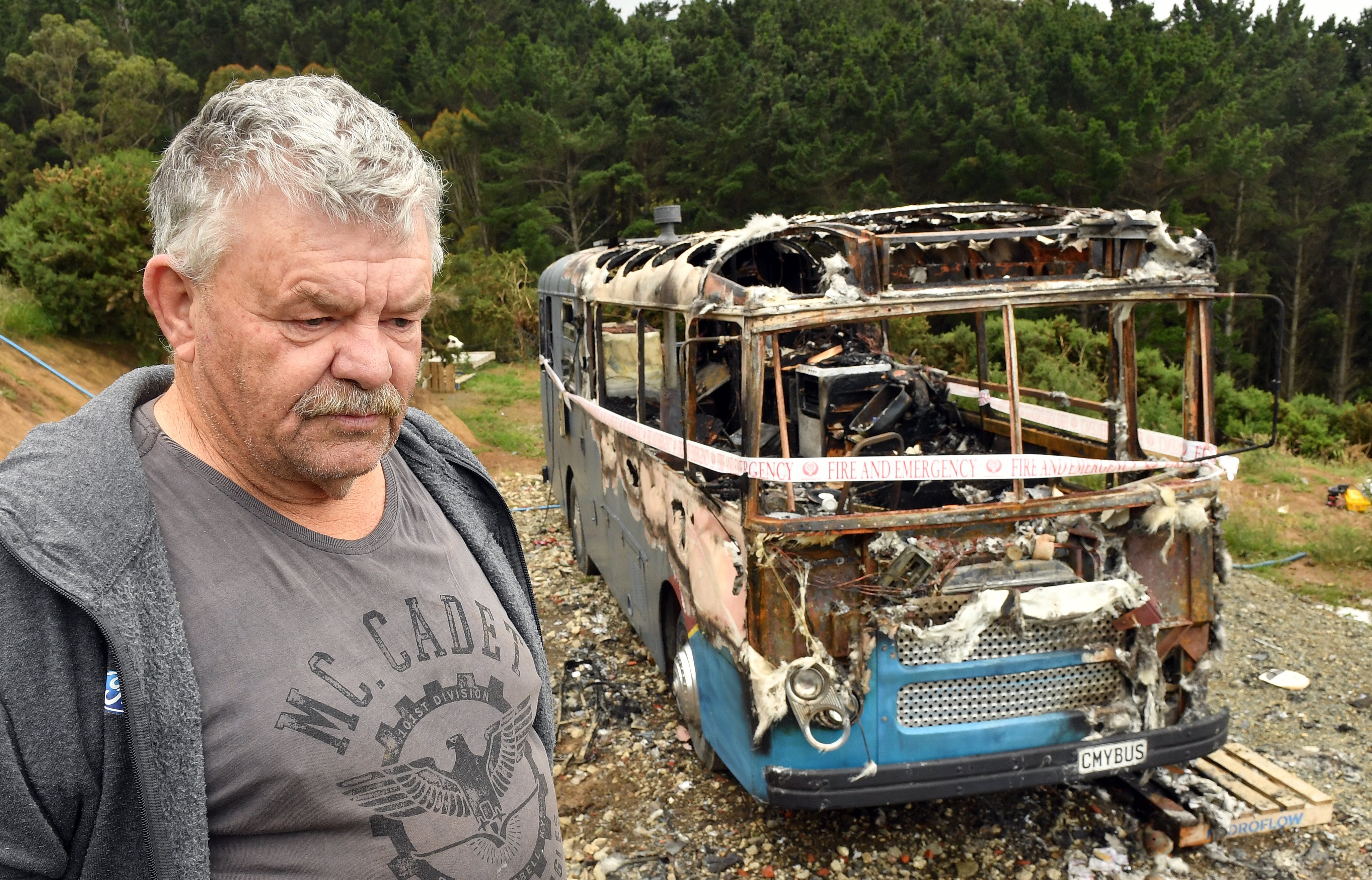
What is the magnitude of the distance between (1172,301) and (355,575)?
420 centimetres

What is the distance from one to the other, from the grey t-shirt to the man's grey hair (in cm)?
33

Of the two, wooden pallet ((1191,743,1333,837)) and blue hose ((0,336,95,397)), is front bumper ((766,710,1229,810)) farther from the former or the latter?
blue hose ((0,336,95,397))

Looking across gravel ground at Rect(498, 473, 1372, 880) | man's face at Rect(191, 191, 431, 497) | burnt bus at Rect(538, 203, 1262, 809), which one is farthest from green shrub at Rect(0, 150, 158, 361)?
man's face at Rect(191, 191, 431, 497)

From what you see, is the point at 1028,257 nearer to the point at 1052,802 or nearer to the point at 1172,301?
the point at 1172,301

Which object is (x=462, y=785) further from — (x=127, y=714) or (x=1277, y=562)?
(x=1277, y=562)

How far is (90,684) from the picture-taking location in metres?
1.16

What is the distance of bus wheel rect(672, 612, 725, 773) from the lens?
4.88m

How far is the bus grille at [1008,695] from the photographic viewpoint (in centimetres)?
402

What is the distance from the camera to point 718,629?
434cm

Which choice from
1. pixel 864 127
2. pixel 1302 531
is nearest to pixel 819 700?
pixel 1302 531

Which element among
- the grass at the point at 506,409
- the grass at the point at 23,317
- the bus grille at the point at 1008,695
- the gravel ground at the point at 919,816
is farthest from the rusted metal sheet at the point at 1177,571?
the grass at the point at 23,317

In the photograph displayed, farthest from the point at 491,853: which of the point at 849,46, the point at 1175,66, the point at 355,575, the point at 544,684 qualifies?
the point at 849,46

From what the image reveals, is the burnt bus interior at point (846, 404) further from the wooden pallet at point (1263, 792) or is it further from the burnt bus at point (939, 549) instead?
the wooden pallet at point (1263, 792)

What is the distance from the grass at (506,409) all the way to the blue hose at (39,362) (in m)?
5.36
